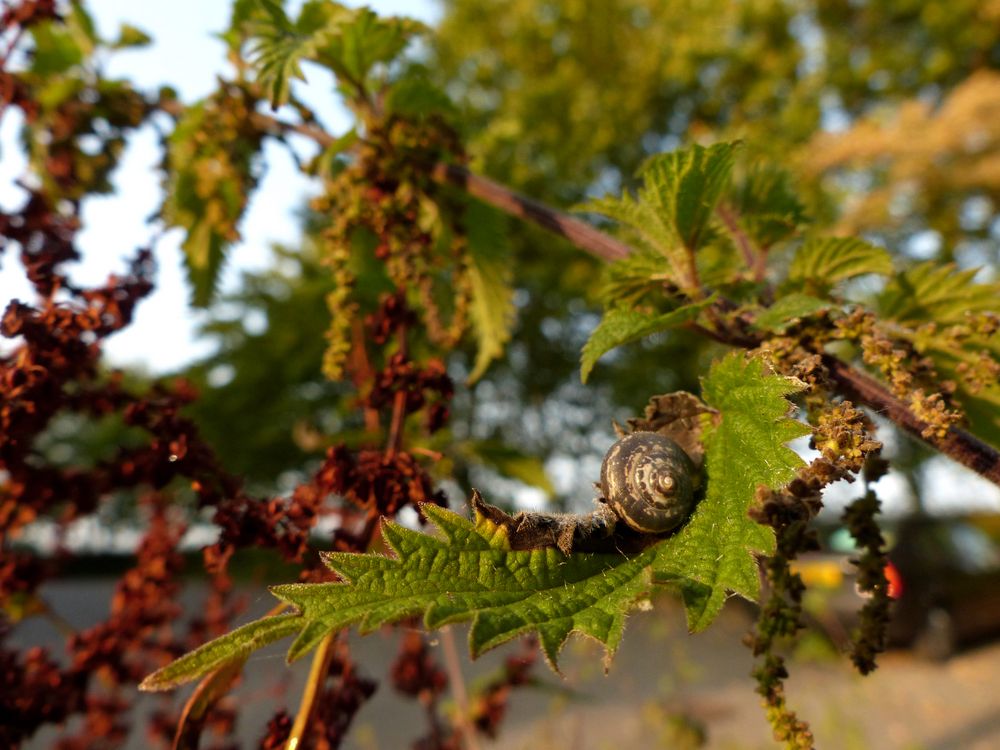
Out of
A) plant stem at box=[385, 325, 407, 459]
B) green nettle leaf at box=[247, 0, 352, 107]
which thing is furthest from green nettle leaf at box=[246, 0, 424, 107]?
plant stem at box=[385, 325, 407, 459]

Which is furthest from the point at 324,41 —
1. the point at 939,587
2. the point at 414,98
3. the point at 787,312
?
the point at 939,587

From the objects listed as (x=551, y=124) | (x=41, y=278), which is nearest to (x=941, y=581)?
(x=551, y=124)

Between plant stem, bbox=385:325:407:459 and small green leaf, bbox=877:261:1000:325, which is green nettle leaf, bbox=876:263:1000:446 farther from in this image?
plant stem, bbox=385:325:407:459

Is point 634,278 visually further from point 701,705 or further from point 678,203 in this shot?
point 701,705

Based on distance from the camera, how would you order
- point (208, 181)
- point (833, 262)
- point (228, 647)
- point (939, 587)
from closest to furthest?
1. point (228, 647)
2. point (833, 262)
3. point (208, 181)
4. point (939, 587)

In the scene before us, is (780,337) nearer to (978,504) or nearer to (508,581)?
(508,581)
